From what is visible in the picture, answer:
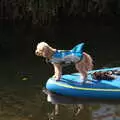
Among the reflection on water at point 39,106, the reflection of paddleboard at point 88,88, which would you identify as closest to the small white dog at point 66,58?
the reflection of paddleboard at point 88,88

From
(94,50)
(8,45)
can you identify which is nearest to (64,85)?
(94,50)

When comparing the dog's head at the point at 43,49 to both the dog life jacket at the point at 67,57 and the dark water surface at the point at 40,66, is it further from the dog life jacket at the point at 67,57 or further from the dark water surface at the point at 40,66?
the dark water surface at the point at 40,66

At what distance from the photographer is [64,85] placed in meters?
9.18

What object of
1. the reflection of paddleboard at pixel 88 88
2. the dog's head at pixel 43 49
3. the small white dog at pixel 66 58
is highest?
the dog's head at pixel 43 49

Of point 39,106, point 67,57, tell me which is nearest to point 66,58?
point 67,57

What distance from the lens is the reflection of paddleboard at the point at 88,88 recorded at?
902 cm

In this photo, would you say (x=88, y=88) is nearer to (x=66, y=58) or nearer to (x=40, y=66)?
(x=66, y=58)

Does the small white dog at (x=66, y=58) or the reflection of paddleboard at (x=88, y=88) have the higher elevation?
the small white dog at (x=66, y=58)

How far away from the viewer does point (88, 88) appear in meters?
9.09

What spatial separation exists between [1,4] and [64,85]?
5.03m

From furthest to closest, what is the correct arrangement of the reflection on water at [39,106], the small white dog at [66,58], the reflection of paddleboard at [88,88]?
1. the small white dog at [66,58]
2. the reflection of paddleboard at [88,88]
3. the reflection on water at [39,106]

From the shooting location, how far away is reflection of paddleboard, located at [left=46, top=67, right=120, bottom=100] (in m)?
9.02

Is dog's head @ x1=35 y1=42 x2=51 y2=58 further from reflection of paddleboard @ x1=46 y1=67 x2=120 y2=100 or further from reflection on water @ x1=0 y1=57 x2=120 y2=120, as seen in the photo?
reflection on water @ x1=0 y1=57 x2=120 y2=120

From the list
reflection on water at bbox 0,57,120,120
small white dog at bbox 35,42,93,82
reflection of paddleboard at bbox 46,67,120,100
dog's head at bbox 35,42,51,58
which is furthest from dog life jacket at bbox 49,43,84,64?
reflection on water at bbox 0,57,120,120
